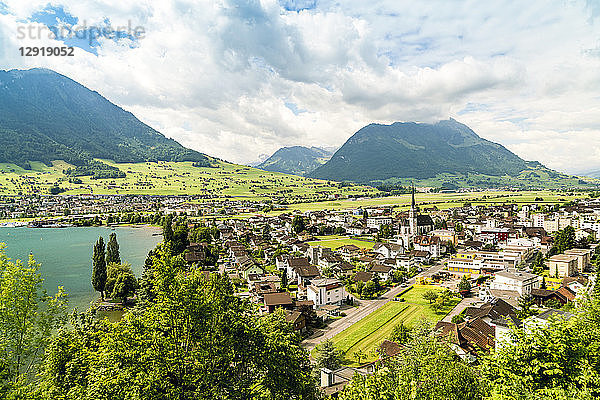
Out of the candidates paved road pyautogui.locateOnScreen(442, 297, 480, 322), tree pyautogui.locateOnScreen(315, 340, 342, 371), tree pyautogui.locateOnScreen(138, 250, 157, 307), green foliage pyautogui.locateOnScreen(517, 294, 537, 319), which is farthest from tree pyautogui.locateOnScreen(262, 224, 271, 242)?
tree pyautogui.locateOnScreen(315, 340, 342, 371)

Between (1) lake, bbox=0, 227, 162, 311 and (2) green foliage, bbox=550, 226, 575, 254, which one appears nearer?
(1) lake, bbox=0, 227, 162, 311

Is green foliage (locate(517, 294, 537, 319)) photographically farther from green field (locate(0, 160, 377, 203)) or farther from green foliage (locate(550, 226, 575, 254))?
green field (locate(0, 160, 377, 203))

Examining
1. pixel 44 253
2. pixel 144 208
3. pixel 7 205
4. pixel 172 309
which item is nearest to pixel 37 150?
pixel 7 205

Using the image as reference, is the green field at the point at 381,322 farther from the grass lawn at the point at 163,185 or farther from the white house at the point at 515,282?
the grass lawn at the point at 163,185

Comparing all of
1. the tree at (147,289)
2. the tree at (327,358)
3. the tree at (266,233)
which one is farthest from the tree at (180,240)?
the tree at (327,358)

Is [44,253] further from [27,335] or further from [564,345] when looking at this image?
[564,345]

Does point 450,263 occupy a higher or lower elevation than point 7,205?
lower
